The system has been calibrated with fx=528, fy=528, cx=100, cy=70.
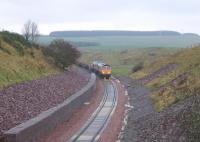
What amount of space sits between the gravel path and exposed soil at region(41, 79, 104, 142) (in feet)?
6.00

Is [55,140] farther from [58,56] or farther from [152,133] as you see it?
[58,56]

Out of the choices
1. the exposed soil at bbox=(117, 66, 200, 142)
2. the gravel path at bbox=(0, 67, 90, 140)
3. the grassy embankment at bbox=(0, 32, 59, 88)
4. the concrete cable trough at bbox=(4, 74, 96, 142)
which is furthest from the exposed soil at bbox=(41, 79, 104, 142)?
the grassy embankment at bbox=(0, 32, 59, 88)

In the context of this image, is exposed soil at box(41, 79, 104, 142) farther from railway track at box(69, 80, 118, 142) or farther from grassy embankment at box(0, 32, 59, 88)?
grassy embankment at box(0, 32, 59, 88)

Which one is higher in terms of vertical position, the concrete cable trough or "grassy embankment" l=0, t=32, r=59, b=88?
"grassy embankment" l=0, t=32, r=59, b=88

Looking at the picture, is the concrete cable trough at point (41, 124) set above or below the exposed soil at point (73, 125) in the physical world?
above

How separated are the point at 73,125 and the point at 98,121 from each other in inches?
114

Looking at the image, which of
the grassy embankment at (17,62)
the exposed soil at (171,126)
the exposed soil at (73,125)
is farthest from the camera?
the grassy embankment at (17,62)

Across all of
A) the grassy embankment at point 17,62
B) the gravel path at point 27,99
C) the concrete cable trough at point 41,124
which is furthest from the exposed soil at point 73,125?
the grassy embankment at point 17,62

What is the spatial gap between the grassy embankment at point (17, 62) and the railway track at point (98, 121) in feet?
22.1

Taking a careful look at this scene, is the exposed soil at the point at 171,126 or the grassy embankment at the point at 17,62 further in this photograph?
the grassy embankment at the point at 17,62

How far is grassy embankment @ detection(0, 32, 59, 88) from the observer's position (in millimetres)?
42162

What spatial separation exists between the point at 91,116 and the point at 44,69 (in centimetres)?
1913

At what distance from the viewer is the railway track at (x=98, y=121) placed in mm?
30492

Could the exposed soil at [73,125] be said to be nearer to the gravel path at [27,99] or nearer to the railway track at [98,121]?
the railway track at [98,121]
